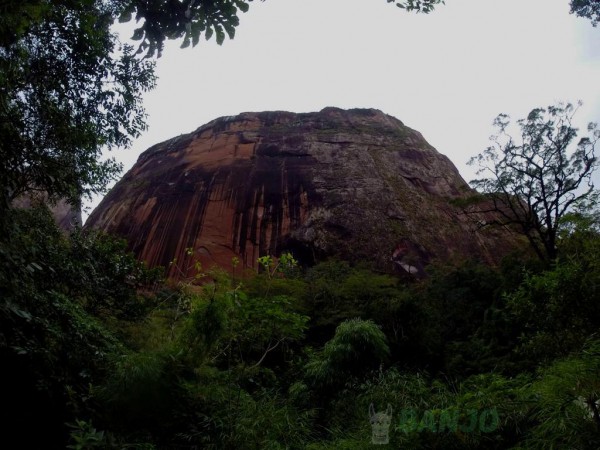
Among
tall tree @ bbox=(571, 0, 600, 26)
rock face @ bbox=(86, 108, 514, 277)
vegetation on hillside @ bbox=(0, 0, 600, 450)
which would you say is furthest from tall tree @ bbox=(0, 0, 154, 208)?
rock face @ bbox=(86, 108, 514, 277)

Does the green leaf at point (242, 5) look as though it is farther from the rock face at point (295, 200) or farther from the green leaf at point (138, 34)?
Answer: the rock face at point (295, 200)

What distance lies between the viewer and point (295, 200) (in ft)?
71.2

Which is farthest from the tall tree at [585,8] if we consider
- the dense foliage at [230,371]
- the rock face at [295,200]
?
the rock face at [295,200]

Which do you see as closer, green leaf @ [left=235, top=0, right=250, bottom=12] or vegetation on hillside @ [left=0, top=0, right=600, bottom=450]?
green leaf @ [left=235, top=0, right=250, bottom=12]

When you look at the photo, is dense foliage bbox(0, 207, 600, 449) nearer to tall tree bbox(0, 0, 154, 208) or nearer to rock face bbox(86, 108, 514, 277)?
tall tree bbox(0, 0, 154, 208)

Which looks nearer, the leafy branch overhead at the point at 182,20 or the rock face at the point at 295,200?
the leafy branch overhead at the point at 182,20

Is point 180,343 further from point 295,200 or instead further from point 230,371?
point 295,200

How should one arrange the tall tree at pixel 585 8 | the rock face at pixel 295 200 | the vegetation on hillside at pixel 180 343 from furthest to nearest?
the rock face at pixel 295 200, the tall tree at pixel 585 8, the vegetation on hillside at pixel 180 343

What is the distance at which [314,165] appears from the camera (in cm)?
2389

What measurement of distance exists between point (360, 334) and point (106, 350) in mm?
4202

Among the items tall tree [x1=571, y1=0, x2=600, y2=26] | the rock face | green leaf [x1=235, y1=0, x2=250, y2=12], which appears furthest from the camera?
the rock face

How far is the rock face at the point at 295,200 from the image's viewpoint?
19.6m

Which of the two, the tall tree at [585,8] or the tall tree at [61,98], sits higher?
the tall tree at [585,8]

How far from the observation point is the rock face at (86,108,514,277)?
19609mm
